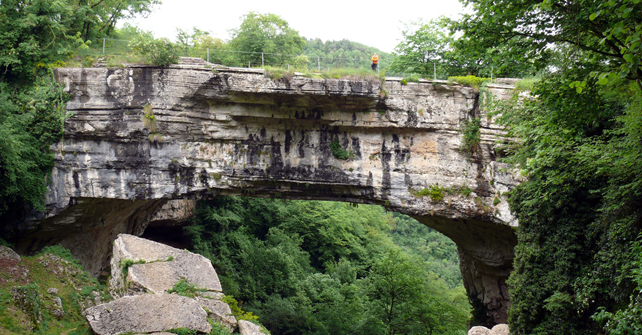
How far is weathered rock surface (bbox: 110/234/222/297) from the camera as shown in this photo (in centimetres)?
1009

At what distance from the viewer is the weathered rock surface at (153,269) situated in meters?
10.1

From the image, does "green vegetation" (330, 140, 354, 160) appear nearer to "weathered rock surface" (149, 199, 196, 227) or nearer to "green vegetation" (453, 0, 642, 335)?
"green vegetation" (453, 0, 642, 335)

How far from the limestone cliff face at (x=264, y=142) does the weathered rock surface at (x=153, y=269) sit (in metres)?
2.95

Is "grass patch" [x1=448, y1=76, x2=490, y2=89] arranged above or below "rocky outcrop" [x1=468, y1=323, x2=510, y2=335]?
above

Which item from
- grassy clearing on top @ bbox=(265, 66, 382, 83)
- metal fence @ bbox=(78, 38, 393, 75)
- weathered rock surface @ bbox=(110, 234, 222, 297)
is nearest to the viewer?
weathered rock surface @ bbox=(110, 234, 222, 297)

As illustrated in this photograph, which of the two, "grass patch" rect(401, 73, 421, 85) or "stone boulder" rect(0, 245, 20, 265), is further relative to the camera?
"grass patch" rect(401, 73, 421, 85)

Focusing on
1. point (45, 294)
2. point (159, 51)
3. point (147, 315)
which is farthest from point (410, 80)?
point (45, 294)

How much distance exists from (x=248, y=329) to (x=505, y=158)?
26.1 ft

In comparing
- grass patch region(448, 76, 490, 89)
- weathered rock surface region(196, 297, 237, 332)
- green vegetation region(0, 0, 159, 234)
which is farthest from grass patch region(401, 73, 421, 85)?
green vegetation region(0, 0, 159, 234)

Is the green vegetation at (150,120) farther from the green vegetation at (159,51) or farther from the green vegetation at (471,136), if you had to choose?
the green vegetation at (471,136)

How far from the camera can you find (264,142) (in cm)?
1434

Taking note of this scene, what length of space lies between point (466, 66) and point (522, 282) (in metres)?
8.04

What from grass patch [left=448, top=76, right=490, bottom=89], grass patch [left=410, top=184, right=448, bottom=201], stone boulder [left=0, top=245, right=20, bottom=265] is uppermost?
grass patch [left=448, top=76, right=490, bottom=89]

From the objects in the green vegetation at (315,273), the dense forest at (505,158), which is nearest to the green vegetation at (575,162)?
the dense forest at (505,158)
